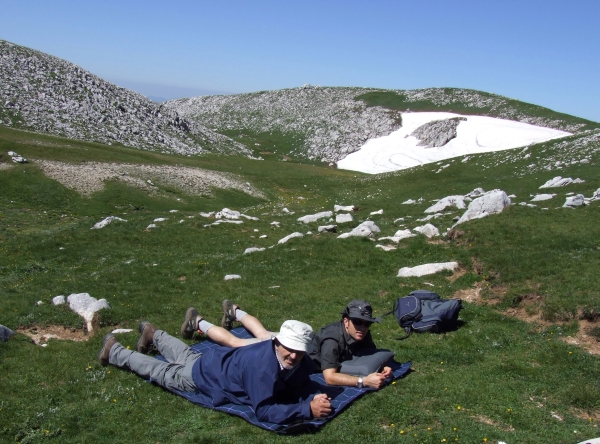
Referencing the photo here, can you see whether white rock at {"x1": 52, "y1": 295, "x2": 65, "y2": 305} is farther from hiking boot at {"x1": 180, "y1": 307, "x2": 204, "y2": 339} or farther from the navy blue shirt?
the navy blue shirt

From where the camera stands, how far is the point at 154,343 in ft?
43.8

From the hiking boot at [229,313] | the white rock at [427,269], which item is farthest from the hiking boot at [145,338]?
the white rock at [427,269]

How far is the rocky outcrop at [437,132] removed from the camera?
113 m

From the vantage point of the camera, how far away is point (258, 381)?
9914 mm

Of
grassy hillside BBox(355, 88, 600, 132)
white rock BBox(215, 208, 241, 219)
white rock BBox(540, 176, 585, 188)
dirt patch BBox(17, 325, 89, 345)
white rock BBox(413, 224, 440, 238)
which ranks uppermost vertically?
grassy hillside BBox(355, 88, 600, 132)

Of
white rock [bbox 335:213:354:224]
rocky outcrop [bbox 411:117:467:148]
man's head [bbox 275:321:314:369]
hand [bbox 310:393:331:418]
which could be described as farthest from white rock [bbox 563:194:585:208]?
rocky outcrop [bbox 411:117:467:148]

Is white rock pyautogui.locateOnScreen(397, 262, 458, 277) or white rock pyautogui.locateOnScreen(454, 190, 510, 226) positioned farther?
white rock pyautogui.locateOnScreen(454, 190, 510, 226)

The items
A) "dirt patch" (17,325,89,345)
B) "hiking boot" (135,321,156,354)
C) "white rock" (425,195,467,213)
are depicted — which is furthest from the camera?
"white rock" (425,195,467,213)

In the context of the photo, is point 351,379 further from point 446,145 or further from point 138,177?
point 446,145

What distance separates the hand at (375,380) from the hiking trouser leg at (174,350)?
4.50 metres

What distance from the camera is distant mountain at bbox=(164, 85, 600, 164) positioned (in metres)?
132

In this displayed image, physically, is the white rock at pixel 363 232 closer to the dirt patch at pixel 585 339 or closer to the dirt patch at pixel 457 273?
the dirt patch at pixel 457 273

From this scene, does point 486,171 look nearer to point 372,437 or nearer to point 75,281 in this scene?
point 75,281

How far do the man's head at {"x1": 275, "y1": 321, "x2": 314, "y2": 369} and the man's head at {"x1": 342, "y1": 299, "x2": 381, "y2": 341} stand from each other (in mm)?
2285
